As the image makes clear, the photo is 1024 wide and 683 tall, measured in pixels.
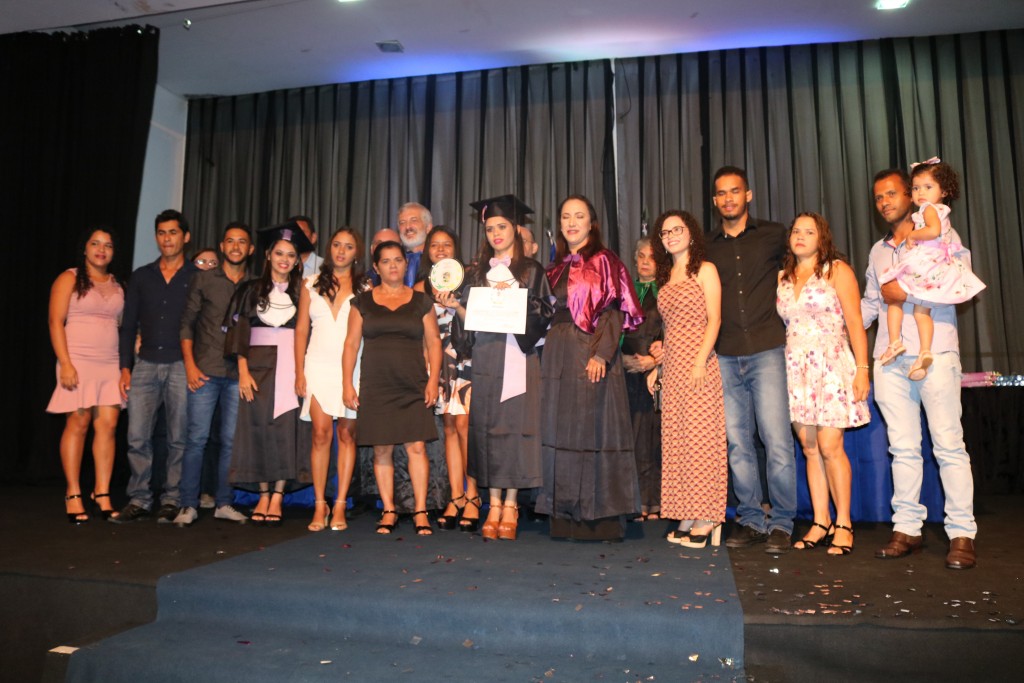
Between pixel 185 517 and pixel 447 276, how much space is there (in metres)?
1.99

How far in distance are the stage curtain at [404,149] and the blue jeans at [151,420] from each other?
3.11 metres

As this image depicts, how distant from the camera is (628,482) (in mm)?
3680

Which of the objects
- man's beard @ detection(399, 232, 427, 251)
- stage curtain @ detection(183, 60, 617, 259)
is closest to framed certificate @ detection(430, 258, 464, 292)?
man's beard @ detection(399, 232, 427, 251)

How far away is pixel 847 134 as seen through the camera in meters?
6.46

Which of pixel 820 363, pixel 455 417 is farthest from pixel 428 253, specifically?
pixel 820 363

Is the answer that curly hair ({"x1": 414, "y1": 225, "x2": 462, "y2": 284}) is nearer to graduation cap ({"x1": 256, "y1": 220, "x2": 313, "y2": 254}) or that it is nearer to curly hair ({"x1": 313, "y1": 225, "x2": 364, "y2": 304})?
curly hair ({"x1": 313, "y1": 225, "x2": 364, "y2": 304})

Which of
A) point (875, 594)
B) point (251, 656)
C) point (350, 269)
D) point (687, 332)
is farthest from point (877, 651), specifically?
point (350, 269)

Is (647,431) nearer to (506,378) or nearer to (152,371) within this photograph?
(506,378)

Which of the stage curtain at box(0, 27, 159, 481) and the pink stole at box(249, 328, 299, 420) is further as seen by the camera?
the stage curtain at box(0, 27, 159, 481)

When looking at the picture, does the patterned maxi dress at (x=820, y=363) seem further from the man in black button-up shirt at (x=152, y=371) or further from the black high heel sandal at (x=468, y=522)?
the man in black button-up shirt at (x=152, y=371)

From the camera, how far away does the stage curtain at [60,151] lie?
603 cm

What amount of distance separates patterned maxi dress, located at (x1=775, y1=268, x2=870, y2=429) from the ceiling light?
4.43 meters

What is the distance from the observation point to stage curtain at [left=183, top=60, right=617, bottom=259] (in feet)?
22.6

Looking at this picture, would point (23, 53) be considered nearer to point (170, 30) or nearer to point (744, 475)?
point (170, 30)
